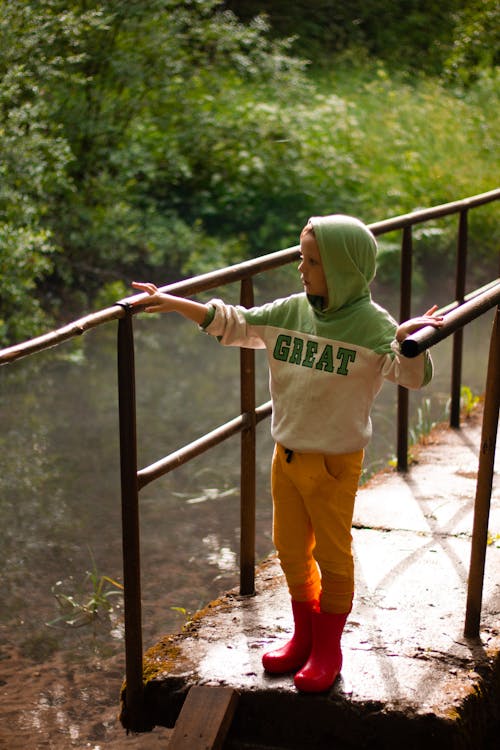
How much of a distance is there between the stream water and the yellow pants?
142cm

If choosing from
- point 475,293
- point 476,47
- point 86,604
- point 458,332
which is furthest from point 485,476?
point 476,47

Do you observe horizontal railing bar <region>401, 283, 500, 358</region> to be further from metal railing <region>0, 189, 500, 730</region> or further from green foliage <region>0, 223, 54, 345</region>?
green foliage <region>0, 223, 54, 345</region>

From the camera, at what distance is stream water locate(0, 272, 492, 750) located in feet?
12.5

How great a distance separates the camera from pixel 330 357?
235 cm

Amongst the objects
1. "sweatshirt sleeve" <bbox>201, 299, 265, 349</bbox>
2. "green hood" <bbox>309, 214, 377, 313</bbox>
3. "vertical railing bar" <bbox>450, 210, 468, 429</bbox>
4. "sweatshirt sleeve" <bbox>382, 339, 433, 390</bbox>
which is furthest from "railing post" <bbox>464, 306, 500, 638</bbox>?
"vertical railing bar" <bbox>450, 210, 468, 429</bbox>

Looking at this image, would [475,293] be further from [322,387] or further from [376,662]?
[376,662]

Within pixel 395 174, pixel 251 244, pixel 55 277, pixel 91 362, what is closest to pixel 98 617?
pixel 91 362

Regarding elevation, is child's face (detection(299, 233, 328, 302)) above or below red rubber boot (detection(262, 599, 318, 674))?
above

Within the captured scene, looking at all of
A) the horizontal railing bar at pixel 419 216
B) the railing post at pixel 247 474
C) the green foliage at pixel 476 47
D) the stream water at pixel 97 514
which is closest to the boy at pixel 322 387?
the railing post at pixel 247 474

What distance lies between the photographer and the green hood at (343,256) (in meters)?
2.30

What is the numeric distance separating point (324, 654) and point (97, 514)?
10.1 ft

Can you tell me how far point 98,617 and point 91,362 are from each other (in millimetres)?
4365

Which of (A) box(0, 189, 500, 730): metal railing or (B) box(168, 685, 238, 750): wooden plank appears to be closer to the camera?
(A) box(0, 189, 500, 730): metal railing

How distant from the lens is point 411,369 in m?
2.22
